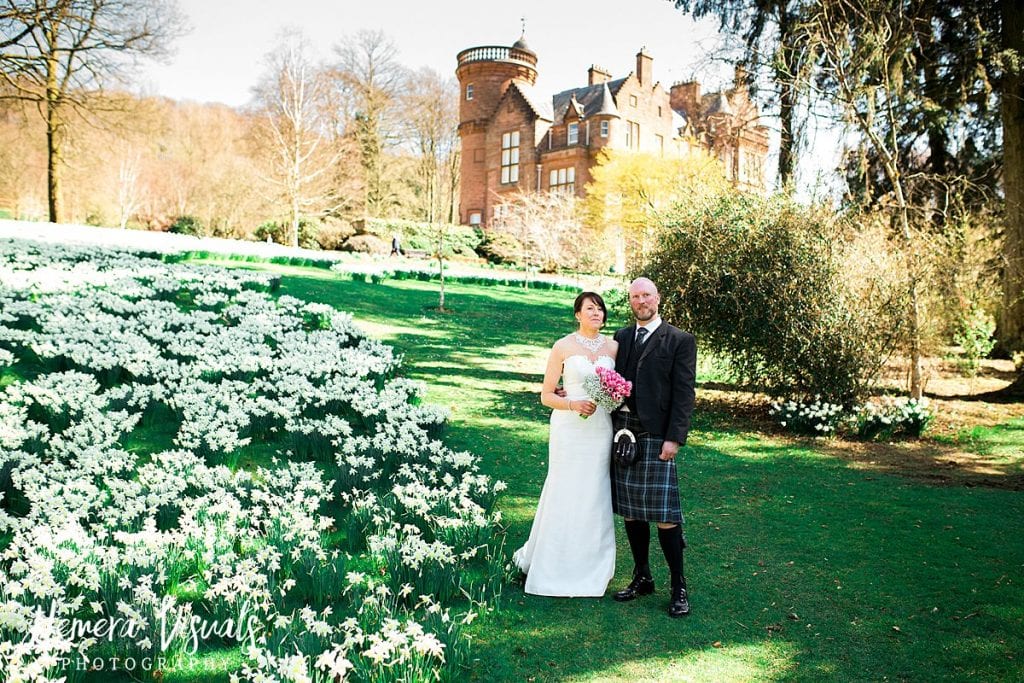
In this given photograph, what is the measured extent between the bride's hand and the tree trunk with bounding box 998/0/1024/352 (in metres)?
9.79

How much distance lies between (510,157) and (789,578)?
48845 millimetres

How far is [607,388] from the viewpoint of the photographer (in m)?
4.16

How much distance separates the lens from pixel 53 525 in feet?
14.5

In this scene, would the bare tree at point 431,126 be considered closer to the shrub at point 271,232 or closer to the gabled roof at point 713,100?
the shrub at point 271,232

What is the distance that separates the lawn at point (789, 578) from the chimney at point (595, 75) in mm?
47430

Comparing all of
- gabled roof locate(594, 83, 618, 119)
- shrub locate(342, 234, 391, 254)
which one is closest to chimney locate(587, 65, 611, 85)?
gabled roof locate(594, 83, 618, 119)

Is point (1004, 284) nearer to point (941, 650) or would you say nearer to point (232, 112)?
point (941, 650)

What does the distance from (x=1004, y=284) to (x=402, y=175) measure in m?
44.8

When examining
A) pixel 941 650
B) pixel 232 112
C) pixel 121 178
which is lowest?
pixel 941 650

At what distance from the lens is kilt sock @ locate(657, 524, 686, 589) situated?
4.35 meters

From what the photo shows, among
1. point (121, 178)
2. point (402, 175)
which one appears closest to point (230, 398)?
point (121, 178)

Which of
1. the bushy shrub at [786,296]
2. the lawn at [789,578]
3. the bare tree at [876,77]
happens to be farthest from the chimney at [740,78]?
the lawn at [789,578]

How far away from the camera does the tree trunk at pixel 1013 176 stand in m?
11.4

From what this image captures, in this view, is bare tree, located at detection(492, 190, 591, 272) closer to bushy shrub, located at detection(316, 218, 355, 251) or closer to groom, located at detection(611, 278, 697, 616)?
bushy shrub, located at detection(316, 218, 355, 251)
